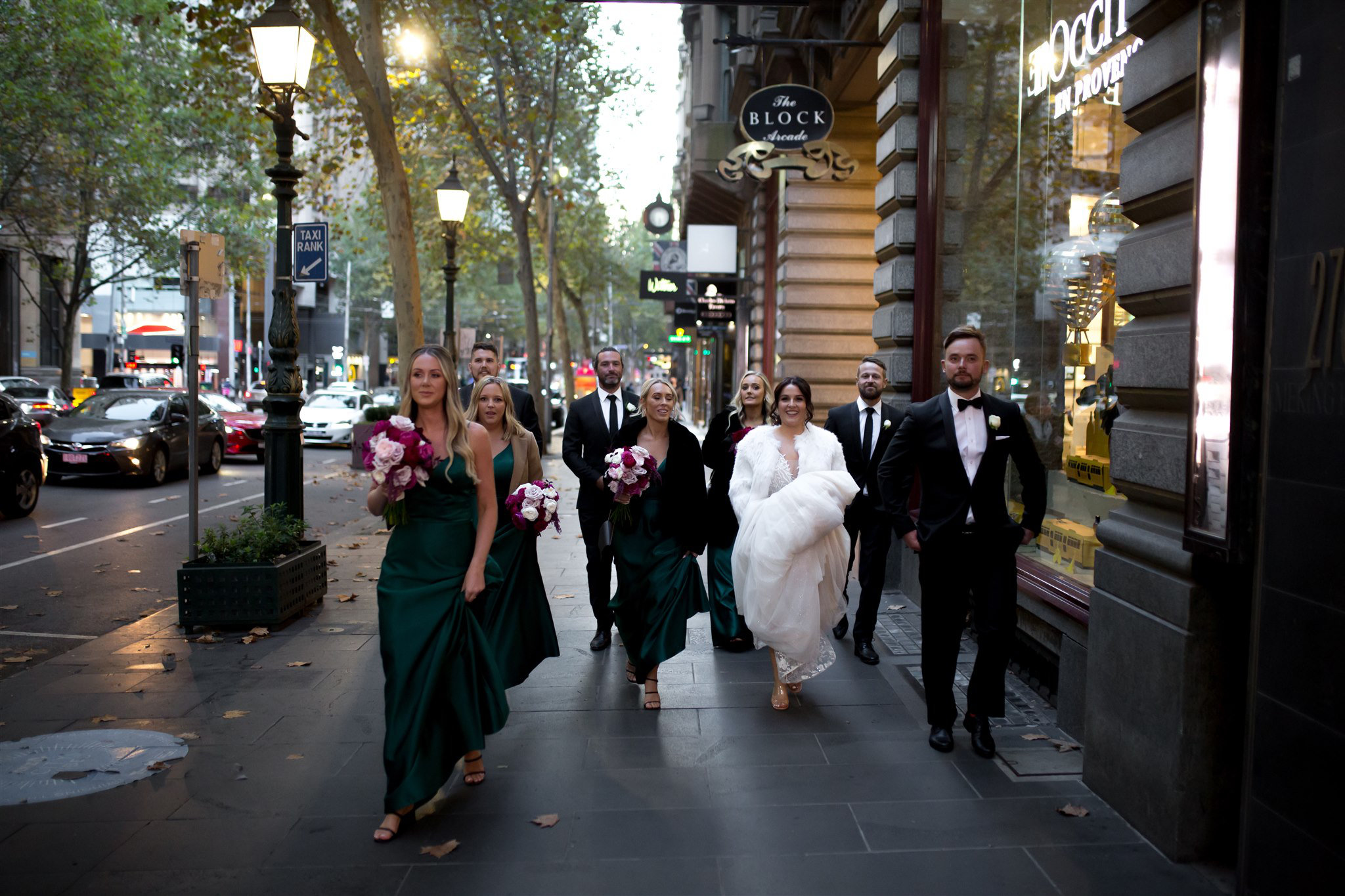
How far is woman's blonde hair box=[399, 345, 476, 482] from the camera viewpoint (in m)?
5.09

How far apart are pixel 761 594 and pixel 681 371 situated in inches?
2976

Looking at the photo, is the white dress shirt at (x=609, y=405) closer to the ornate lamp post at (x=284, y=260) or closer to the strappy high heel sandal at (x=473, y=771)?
the ornate lamp post at (x=284, y=260)

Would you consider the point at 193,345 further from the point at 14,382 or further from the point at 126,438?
the point at 14,382

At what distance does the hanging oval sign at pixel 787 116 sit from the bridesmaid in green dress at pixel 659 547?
6.65m

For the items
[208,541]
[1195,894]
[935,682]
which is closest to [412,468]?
[935,682]

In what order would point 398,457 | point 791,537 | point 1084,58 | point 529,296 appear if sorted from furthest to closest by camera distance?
1. point 529,296
2. point 1084,58
3. point 791,537
4. point 398,457

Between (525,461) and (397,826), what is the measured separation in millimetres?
2836

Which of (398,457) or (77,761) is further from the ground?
(398,457)

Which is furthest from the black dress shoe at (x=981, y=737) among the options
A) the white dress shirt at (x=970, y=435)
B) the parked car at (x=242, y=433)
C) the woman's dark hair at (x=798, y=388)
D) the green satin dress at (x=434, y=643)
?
the parked car at (x=242, y=433)

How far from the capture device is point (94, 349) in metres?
66.3

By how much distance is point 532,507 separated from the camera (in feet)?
20.4

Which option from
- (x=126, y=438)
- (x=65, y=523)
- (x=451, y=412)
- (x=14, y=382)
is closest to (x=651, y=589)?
(x=451, y=412)

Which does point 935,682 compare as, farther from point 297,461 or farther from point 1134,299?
point 297,461

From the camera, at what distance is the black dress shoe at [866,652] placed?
791cm
